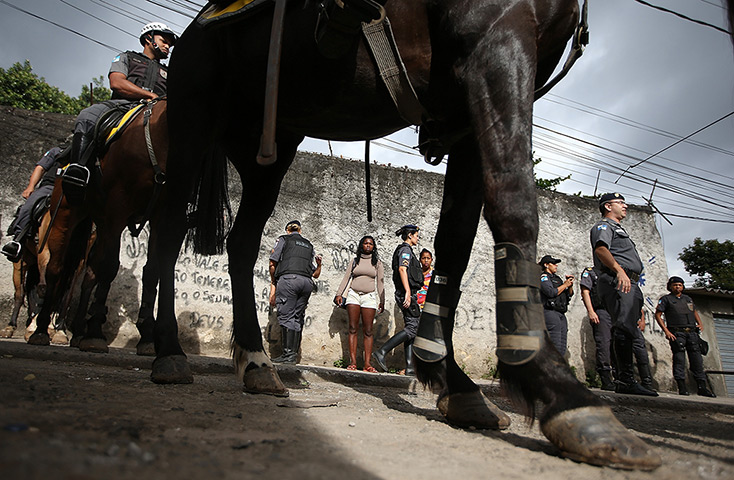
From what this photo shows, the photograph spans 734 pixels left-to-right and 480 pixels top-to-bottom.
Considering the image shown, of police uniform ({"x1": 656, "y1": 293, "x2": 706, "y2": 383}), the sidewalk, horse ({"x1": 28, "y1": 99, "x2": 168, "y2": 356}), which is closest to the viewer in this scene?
the sidewalk

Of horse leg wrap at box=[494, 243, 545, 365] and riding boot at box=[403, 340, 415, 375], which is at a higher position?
horse leg wrap at box=[494, 243, 545, 365]

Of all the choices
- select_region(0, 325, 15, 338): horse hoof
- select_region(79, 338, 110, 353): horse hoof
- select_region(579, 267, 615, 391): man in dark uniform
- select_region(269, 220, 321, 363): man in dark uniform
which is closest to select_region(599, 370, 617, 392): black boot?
select_region(579, 267, 615, 391): man in dark uniform

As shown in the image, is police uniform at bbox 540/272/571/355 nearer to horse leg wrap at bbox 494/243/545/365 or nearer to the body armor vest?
the body armor vest

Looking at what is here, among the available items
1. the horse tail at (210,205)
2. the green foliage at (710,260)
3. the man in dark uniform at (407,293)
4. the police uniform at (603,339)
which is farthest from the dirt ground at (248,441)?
the green foliage at (710,260)

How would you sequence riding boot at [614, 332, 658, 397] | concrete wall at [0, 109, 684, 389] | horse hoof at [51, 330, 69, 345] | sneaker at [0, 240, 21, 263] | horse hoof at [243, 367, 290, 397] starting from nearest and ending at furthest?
horse hoof at [243, 367, 290, 397], riding boot at [614, 332, 658, 397], sneaker at [0, 240, 21, 263], horse hoof at [51, 330, 69, 345], concrete wall at [0, 109, 684, 389]

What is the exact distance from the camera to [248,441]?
3.94ft

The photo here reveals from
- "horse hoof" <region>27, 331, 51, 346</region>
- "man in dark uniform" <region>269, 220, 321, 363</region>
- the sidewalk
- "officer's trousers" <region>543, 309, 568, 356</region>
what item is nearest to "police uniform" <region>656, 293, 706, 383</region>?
"officer's trousers" <region>543, 309, 568, 356</region>

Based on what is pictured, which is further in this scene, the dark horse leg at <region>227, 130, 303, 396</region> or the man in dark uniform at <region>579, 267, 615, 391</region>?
the man in dark uniform at <region>579, 267, 615, 391</region>

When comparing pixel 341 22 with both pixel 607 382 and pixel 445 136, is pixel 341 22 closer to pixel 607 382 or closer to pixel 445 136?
pixel 445 136

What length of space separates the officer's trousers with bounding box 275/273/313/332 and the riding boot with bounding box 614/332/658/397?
433 cm

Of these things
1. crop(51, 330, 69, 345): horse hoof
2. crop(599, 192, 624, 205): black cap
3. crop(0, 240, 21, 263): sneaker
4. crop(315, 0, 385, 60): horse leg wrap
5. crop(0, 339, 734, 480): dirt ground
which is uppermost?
crop(599, 192, 624, 205): black cap

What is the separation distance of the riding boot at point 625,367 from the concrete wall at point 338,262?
10.6 feet

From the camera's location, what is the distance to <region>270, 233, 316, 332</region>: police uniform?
22.6 ft

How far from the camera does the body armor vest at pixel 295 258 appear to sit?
700cm
